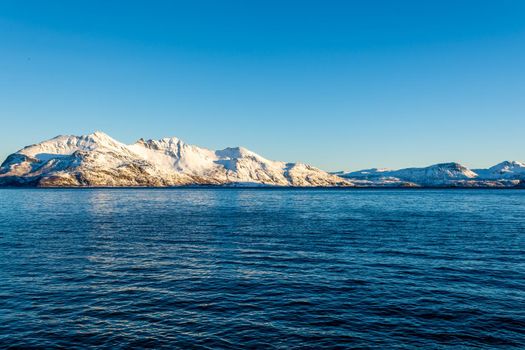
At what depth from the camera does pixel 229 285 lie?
35188mm

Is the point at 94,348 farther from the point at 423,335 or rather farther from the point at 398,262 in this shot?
the point at 398,262

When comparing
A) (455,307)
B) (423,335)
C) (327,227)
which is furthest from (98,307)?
(327,227)

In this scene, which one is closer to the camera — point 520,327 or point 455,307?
point 520,327

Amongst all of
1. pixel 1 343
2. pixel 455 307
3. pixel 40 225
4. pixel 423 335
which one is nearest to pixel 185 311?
pixel 1 343

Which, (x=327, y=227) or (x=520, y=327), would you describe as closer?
(x=520, y=327)

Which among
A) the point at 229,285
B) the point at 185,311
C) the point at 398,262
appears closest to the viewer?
the point at 185,311

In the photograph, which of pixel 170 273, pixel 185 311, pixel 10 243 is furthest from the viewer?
pixel 10 243

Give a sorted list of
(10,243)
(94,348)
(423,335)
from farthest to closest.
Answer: (10,243)
(423,335)
(94,348)

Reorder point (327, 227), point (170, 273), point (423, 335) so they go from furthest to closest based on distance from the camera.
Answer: point (327, 227) < point (170, 273) < point (423, 335)

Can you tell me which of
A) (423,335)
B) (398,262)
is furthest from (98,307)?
(398,262)

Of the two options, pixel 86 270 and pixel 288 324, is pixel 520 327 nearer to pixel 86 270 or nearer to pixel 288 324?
pixel 288 324

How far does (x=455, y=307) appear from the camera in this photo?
95.8 feet

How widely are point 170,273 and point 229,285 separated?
25.8 feet

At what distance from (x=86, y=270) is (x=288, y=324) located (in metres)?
24.9
